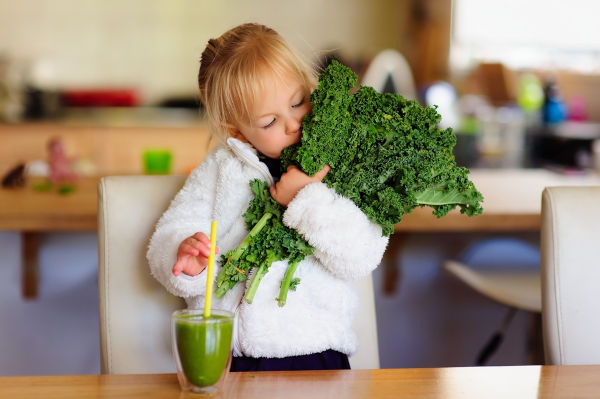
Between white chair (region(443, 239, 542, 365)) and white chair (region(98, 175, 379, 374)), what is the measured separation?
90 centimetres

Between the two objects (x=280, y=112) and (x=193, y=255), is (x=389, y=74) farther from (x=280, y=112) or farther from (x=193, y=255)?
(x=193, y=255)

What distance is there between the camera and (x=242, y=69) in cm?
112

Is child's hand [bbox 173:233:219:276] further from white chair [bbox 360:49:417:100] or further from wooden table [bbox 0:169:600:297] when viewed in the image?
white chair [bbox 360:49:417:100]

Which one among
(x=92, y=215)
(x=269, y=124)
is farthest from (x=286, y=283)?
(x=92, y=215)

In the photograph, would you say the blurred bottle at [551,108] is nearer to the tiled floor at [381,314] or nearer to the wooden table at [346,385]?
the tiled floor at [381,314]

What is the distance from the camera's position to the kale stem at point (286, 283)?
104 cm

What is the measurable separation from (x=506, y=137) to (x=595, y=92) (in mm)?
1659

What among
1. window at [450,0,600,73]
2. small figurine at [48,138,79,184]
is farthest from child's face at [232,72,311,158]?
window at [450,0,600,73]

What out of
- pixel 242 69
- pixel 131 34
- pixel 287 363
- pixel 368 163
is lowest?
pixel 287 363

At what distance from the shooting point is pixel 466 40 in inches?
201

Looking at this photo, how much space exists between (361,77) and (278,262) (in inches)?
125

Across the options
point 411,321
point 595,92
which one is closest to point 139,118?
point 411,321

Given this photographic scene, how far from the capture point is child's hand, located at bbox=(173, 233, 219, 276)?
3.10 ft

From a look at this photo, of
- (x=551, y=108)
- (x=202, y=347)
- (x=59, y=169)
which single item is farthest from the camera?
(x=551, y=108)
